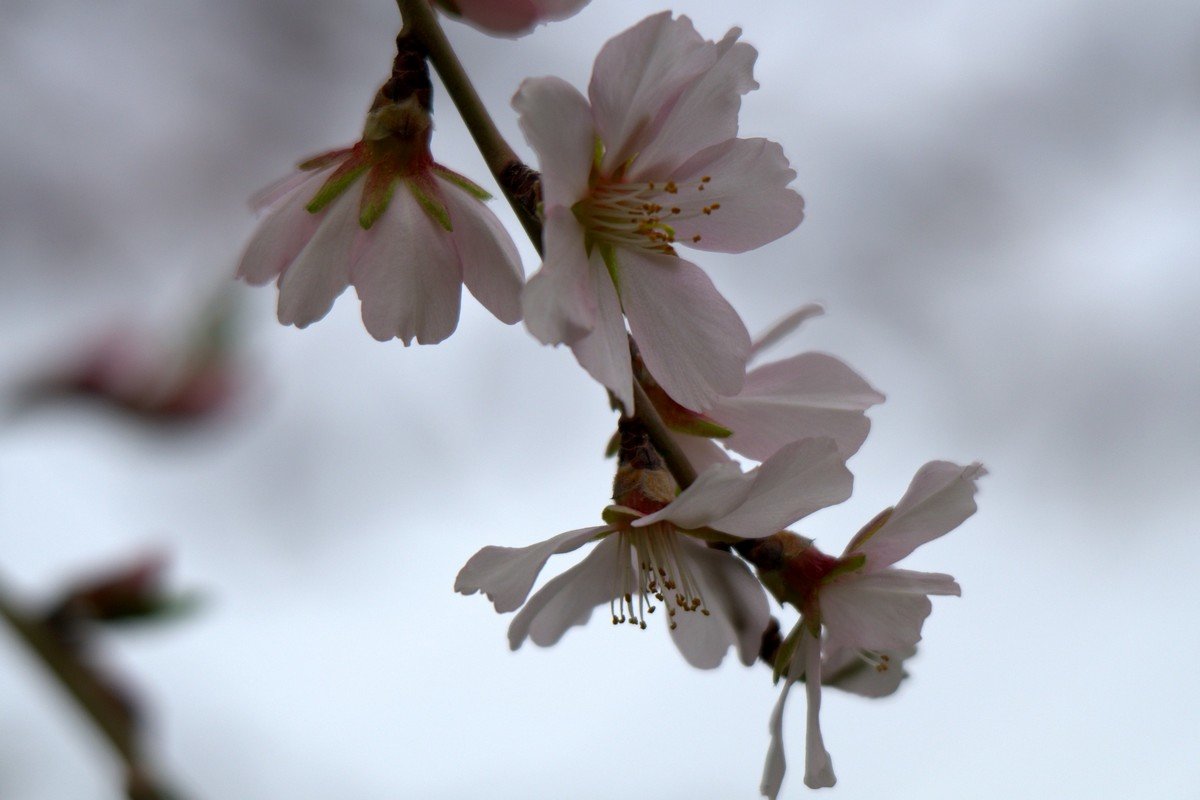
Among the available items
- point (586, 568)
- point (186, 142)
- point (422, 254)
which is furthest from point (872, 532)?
point (186, 142)

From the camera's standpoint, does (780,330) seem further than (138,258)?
No

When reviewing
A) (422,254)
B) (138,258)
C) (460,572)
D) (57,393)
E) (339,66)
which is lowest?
(460,572)

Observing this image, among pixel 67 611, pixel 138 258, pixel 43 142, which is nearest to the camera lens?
pixel 67 611

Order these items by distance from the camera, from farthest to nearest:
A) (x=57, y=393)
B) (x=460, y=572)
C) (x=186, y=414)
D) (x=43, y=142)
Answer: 1. (x=43, y=142)
2. (x=186, y=414)
3. (x=57, y=393)
4. (x=460, y=572)

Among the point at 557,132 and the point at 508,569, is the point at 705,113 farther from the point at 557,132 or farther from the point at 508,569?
the point at 508,569

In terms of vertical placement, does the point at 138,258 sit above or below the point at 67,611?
above

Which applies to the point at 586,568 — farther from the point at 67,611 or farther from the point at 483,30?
the point at 67,611
